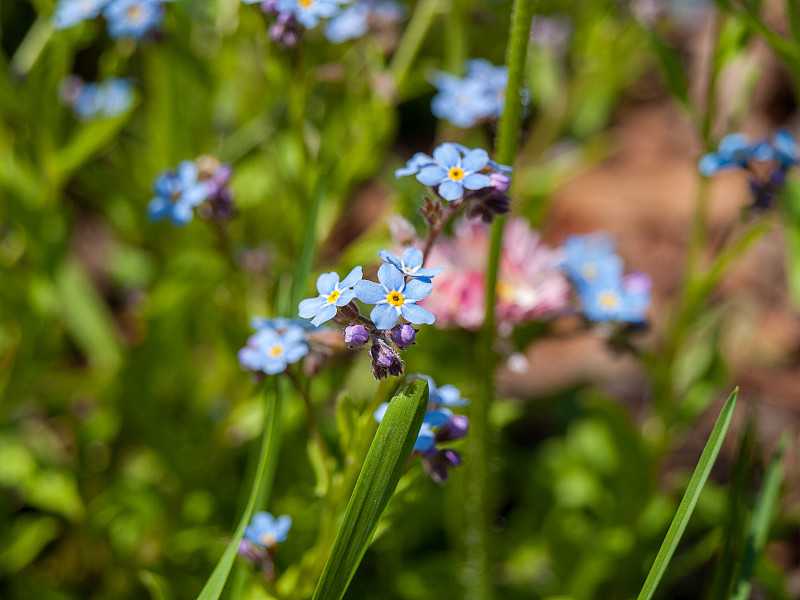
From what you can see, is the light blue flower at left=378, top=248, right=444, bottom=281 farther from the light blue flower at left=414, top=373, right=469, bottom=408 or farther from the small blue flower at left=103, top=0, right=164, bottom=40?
the small blue flower at left=103, top=0, right=164, bottom=40

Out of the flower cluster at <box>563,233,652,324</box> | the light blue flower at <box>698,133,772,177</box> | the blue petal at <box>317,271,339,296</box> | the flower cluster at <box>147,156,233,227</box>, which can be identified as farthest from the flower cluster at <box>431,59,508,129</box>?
the blue petal at <box>317,271,339,296</box>

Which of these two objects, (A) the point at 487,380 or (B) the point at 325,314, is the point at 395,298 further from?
(A) the point at 487,380

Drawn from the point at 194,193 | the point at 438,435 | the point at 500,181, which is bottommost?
the point at 438,435

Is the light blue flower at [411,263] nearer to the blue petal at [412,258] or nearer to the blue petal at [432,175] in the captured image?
the blue petal at [412,258]

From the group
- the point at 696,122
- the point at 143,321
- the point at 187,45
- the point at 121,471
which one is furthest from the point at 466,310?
the point at 121,471

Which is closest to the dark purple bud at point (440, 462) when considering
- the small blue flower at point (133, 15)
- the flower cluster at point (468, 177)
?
the flower cluster at point (468, 177)

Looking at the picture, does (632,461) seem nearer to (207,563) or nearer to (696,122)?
(696,122)

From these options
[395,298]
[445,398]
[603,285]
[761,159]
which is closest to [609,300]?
[603,285]
